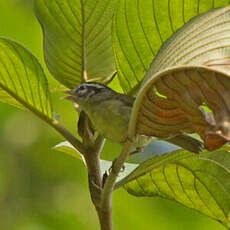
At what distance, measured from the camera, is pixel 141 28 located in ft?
4.28

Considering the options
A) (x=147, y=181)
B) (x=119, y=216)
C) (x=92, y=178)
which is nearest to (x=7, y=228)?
(x=119, y=216)

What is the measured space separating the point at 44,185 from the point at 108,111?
5.01ft

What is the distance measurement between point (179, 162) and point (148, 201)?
82 cm

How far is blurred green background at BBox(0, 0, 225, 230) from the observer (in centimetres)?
224

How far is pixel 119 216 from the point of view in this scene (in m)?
2.33

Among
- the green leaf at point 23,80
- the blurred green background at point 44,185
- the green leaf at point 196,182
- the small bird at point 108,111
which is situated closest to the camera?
the small bird at point 108,111

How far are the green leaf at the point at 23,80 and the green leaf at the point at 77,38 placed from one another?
0.27 feet

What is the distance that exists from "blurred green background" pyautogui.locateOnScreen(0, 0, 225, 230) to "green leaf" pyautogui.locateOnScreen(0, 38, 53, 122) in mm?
752

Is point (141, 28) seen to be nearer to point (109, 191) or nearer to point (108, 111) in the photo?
point (108, 111)

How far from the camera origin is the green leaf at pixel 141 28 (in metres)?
1.23

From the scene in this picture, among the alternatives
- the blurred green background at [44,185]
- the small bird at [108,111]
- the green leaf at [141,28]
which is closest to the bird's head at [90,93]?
the small bird at [108,111]

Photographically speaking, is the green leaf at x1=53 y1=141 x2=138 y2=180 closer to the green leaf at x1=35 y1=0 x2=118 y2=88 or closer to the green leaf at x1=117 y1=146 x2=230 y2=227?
the green leaf at x1=117 y1=146 x2=230 y2=227

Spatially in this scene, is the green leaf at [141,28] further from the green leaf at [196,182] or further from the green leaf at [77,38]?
the green leaf at [196,182]

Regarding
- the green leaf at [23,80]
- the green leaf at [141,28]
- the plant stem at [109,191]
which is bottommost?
the plant stem at [109,191]
